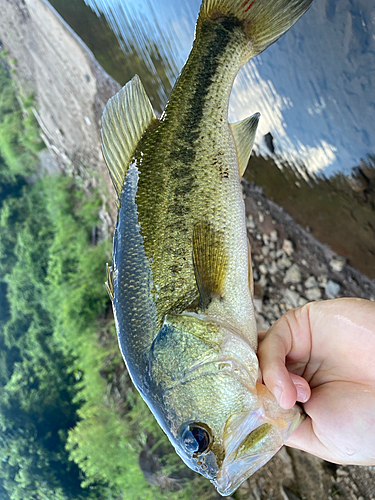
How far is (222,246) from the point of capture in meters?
1.43

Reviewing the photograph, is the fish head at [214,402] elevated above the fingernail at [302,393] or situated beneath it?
elevated above

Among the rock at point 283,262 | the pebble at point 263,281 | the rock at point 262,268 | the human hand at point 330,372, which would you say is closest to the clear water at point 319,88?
the rock at point 283,262

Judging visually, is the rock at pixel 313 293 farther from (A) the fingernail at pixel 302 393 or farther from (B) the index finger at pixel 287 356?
(A) the fingernail at pixel 302 393

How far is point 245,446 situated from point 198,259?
66 centimetres

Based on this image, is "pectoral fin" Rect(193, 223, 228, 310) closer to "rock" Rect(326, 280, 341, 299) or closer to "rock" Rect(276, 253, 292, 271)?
"rock" Rect(326, 280, 341, 299)

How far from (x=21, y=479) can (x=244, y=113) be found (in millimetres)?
8820

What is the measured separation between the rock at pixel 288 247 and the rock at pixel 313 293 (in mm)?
358

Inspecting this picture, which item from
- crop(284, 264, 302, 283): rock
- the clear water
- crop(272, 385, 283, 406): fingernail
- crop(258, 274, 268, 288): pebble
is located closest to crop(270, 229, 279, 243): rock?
crop(284, 264, 302, 283): rock

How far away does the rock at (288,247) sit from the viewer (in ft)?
10.1

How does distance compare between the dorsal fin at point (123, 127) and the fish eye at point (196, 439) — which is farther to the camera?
the dorsal fin at point (123, 127)

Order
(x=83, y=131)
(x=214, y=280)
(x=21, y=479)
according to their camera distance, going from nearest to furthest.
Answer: (x=214, y=280) < (x=83, y=131) < (x=21, y=479)

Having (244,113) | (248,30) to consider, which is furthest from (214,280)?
(244,113)

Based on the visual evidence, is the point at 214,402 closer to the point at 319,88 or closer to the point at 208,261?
the point at 208,261

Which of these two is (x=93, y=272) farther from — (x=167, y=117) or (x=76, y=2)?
(x=167, y=117)
